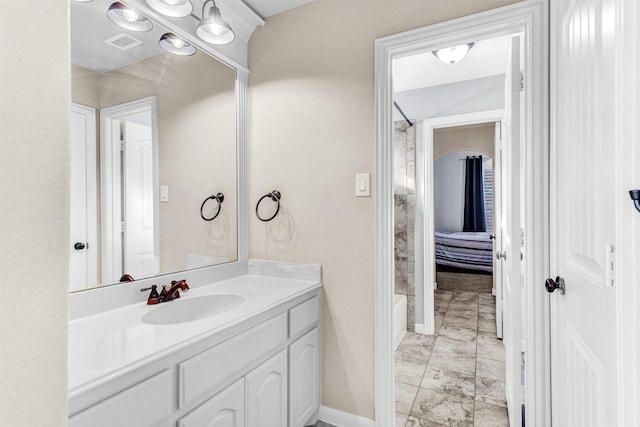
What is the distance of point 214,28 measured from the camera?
67.1 inches

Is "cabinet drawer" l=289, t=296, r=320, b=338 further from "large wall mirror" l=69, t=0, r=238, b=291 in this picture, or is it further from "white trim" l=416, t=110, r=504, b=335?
"white trim" l=416, t=110, r=504, b=335

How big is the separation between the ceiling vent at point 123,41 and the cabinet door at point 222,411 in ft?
4.89

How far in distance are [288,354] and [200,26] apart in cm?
168

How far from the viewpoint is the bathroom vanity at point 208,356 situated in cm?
89

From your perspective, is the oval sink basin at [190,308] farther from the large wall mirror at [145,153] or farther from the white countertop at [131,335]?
the large wall mirror at [145,153]

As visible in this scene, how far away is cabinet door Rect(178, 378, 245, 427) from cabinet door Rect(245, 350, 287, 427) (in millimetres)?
46

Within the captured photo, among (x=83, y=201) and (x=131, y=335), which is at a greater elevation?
(x=83, y=201)

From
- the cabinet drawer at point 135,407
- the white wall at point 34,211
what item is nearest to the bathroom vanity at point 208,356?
the cabinet drawer at point 135,407

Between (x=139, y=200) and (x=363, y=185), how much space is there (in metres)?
1.10

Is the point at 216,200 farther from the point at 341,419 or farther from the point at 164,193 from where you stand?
A: the point at 341,419

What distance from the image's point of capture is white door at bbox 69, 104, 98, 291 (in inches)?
51.8

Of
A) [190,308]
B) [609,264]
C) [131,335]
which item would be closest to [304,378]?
[190,308]

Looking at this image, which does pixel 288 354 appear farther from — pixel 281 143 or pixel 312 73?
pixel 312 73


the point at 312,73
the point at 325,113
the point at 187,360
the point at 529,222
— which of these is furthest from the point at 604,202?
the point at 312,73
